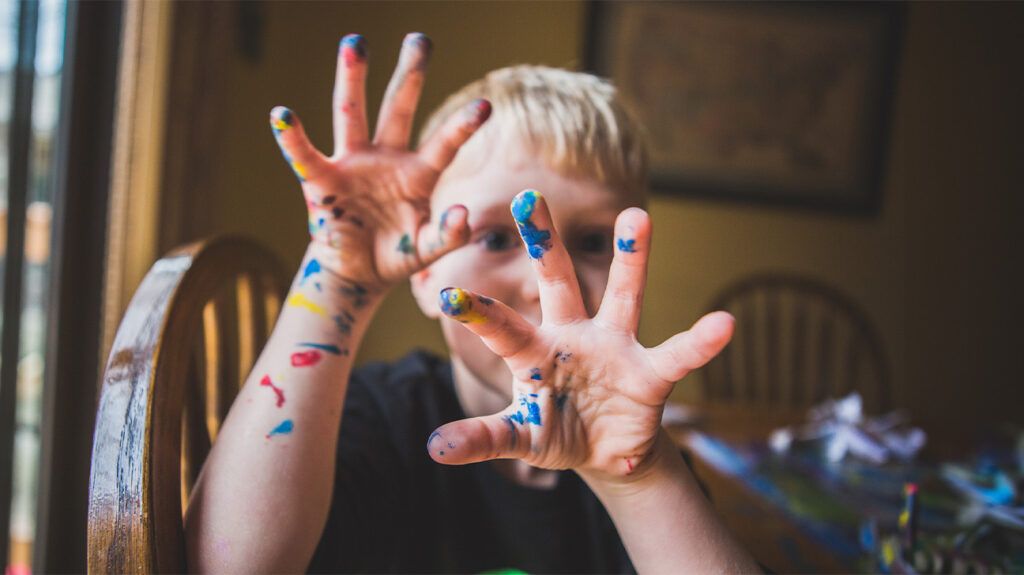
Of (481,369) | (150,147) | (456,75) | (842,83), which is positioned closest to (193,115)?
(150,147)

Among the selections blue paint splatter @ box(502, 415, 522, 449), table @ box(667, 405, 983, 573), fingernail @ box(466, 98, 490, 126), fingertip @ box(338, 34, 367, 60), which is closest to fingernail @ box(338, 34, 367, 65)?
fingertip @ box(338, 34, 367, 60)

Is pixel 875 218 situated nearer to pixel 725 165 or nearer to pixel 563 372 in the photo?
pixel 725 165

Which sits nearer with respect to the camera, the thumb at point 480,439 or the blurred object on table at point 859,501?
the thumb at point 480,439

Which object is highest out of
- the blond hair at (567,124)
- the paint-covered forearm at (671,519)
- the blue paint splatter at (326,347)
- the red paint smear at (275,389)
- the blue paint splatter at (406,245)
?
the blond hair at (567,124)

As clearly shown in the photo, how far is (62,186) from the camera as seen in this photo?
4.48 ft

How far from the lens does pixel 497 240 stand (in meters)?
0.74

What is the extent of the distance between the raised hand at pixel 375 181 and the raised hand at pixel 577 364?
13 centimetres

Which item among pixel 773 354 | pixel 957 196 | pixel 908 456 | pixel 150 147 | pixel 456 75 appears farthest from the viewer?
pixel 957 196

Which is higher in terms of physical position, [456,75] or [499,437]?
[456,75]

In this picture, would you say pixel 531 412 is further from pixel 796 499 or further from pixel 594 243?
A: pixel 796 499

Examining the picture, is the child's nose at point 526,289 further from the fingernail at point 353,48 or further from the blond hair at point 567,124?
the fingernail at point 353,48

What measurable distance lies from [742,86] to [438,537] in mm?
2598

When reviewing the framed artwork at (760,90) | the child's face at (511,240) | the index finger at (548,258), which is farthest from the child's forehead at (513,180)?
the framed artwork at (760,90)

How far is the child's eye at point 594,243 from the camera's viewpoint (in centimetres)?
74
